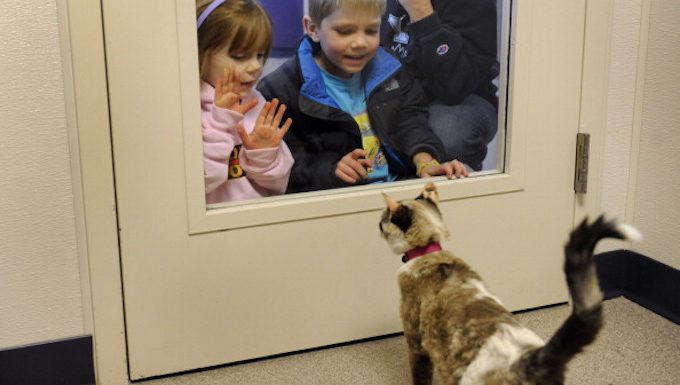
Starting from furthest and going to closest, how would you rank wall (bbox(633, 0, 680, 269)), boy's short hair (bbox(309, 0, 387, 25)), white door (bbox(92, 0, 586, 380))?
wall (bbox(633, 0, 680, 269)) → boy's short hair (bbox(309, 0, 387, 25)) → white door (bbox(92, 0, 586, 380))

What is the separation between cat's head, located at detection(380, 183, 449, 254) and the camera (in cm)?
137

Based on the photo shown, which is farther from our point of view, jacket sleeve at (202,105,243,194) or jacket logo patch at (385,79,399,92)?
jacket logo patch at (385,79,399,92)

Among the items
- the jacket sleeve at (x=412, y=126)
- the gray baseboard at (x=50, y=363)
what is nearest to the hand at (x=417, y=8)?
the jacket sleeve at (x=412, y=126)

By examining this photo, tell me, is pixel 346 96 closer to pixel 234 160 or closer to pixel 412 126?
pixel 412 126

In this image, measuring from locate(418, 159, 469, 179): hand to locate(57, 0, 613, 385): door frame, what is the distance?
0.71 m

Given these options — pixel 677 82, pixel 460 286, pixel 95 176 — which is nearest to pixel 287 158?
pixel 95 176

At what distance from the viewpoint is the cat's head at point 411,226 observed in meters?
1.37

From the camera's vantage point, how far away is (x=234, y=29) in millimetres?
1558

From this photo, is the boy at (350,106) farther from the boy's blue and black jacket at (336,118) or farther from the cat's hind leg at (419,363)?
the cat's hind leg at (419,363)

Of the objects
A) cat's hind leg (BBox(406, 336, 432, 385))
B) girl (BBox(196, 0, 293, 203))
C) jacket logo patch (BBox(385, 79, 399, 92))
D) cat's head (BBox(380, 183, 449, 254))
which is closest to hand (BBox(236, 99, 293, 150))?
girl (BBox(196, 0, 293, 203))

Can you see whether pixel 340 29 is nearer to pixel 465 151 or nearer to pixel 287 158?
pixel 287 158

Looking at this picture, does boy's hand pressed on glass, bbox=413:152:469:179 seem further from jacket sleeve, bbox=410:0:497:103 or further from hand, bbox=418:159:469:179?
jacket sleeve, bbox=410:0:497:103

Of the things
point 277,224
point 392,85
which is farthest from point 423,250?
point 392,85

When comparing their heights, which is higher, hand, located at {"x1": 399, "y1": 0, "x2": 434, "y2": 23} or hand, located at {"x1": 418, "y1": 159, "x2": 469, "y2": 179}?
hand, located at {"x1": 399, "y1": 0, "x2": 434, "y2": 23}
